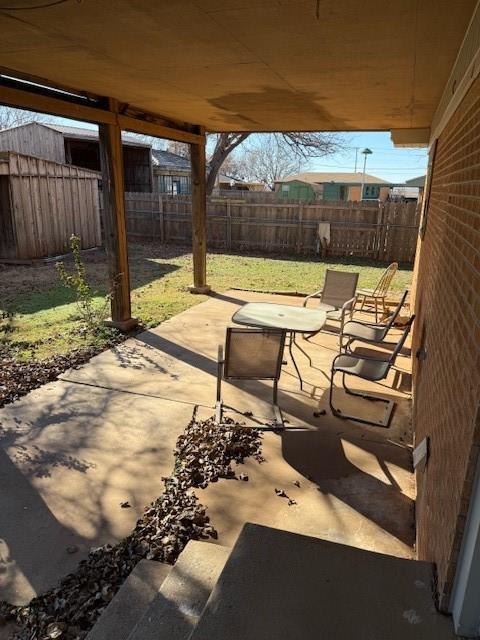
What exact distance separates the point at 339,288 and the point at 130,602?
520cm

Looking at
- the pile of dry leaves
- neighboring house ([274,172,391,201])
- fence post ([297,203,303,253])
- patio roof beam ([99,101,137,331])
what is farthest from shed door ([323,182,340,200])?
the pile of dry leaves

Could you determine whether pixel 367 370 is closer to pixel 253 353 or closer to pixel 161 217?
pixel 253 353

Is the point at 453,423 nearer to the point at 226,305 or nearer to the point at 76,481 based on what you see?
the point at 76,481

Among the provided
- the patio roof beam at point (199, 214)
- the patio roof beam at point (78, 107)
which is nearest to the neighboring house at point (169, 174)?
the patio roof beam at point (199, 214)

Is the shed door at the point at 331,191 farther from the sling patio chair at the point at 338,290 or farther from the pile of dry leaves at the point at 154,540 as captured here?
the pile of dry leaves at the point at 154,540

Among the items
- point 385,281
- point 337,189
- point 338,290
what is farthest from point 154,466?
point 337,189

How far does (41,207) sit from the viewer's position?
12.3 meters

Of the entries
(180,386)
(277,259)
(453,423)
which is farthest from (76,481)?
(277,259)

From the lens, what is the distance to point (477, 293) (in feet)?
5.19

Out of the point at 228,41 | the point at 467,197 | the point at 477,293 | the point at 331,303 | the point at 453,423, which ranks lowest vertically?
the point at 331,303

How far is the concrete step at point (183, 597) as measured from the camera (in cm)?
178

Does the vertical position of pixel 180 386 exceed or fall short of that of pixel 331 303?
it falls short

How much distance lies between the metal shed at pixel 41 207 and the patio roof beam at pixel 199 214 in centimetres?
561

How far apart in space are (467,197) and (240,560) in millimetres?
1952
